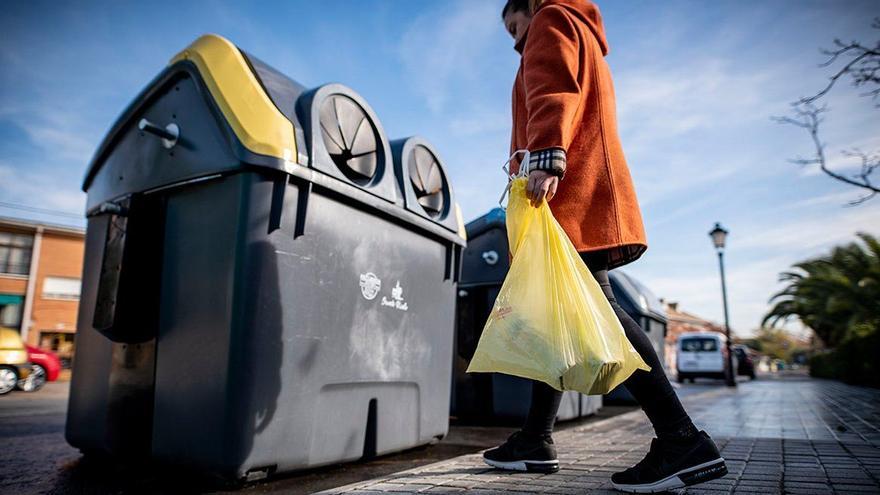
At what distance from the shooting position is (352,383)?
2271 mm

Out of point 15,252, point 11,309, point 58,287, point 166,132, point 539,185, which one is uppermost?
point 15,252

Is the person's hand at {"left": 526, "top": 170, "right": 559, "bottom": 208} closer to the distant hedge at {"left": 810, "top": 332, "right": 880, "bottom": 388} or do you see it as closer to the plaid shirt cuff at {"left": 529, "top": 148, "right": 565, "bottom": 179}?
the plaid shirt cuff at {"left": 529, "top": 148, "right": 565, "bottom": 179}

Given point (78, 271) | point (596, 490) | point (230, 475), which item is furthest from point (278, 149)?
point (78, 271)

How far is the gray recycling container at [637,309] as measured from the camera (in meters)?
6.34

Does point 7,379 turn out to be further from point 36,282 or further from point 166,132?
point 36,282

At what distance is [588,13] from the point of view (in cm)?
226

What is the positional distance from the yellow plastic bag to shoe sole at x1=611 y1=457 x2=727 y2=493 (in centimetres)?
35

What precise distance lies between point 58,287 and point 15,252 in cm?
232

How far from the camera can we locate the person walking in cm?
181

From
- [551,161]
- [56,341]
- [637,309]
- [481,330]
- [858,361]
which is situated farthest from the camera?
[56,341]

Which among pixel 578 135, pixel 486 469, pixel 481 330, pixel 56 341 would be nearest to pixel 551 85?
pixel 578 135

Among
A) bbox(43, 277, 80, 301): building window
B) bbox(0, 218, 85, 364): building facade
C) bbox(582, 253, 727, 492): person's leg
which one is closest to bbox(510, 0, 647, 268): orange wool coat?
bbox(582, 253, 727, 492): person's leg

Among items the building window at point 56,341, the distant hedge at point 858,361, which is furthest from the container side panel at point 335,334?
the building window at point 56,341

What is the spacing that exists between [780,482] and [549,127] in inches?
58.3
